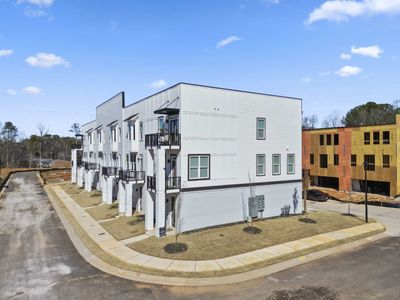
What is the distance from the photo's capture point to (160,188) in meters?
22.1

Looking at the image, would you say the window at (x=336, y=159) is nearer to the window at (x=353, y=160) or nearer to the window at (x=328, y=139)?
the window at (x=328, y=139)

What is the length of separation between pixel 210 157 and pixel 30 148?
11044 centimetres

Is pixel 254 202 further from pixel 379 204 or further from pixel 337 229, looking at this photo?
pixel 379 204

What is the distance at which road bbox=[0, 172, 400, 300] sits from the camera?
13711mm

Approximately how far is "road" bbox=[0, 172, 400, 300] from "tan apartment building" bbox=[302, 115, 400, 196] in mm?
24004

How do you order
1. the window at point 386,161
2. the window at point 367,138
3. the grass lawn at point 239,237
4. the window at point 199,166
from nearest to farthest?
the grass lawn at point 239,237 → the window at point 199,166 → the window at point 386,161 → the window at point 367,138

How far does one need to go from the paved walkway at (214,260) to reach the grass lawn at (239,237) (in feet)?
1.89

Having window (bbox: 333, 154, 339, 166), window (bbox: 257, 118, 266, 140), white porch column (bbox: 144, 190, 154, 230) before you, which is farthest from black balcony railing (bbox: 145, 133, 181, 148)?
window (bbox: 333, 154, 339, 166)

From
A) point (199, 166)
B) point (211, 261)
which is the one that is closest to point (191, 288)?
point (211, 261)

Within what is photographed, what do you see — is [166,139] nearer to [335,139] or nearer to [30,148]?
[335,139]

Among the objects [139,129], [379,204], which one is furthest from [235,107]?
[379,204]

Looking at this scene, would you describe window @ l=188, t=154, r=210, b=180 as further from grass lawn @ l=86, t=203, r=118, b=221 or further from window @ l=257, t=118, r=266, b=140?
grass lawn @ l=86, t=203, r=118, b=221

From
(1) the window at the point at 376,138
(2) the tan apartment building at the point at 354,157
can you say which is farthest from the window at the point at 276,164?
(1) the window at the point at 376,138

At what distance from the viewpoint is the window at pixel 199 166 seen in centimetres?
2327
